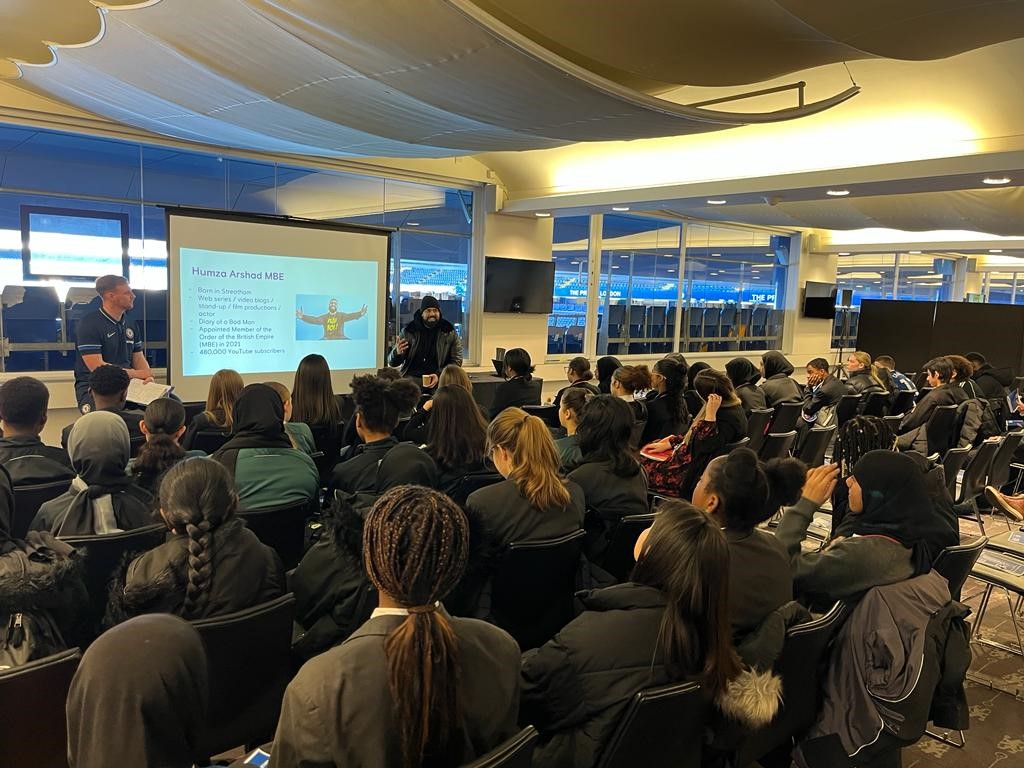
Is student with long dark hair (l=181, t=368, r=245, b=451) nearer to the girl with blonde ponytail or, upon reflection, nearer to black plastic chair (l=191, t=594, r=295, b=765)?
the girl with blonde ponytail

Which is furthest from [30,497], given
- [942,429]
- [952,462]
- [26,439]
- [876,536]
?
[942,429]

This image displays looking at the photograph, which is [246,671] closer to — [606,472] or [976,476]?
[606,472]

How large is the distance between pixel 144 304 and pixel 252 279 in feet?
3.70

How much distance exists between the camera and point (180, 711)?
4.04 ft

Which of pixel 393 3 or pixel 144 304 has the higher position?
pixel 393 3

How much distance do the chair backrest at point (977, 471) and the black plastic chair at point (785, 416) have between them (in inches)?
63.9

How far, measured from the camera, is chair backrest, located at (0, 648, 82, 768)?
1398 millimetres

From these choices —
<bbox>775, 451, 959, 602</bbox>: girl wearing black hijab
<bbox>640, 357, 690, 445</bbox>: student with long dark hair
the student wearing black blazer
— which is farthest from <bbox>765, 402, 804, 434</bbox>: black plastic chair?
<bbox>775, 451, 959, 602</bbox>: girl wearing black hijab

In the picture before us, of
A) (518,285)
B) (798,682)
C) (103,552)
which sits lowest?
(798,682)

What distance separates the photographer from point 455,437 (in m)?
3.23

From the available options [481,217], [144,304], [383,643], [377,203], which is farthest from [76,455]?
[481,217]

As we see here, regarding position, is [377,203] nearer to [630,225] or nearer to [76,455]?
[630,225]

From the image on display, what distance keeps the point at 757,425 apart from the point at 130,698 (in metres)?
5.12

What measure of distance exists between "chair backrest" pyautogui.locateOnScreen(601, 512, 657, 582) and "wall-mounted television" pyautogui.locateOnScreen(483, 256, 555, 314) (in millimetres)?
6404
